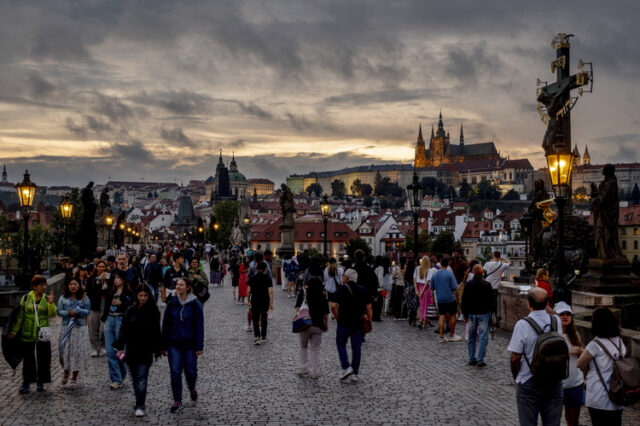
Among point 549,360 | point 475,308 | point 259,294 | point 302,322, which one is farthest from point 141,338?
point 475,308

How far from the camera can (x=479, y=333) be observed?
11.0 metres

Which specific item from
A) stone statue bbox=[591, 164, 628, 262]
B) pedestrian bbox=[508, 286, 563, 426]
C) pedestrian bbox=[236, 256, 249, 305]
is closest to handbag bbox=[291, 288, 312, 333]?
pedestrian bbox=[508, 286, 563, 426]

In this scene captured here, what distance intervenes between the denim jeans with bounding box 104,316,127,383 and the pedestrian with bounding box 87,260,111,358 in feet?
2.50

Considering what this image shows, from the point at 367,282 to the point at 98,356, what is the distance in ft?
15.5

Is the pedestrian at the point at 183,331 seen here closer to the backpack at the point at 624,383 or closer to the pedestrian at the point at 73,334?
the pedestrian at the point at 73,334

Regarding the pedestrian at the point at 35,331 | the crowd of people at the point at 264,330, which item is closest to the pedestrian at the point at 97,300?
the crowd of people at the point at 264,330

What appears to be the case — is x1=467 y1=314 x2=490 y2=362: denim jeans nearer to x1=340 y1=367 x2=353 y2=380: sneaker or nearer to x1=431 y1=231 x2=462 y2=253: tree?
x1=340 y1=367 x2=353 y2=380: sneaker

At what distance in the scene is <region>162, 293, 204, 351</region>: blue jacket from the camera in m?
Answer: 8.25

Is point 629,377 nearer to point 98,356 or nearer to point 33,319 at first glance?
point 33,319

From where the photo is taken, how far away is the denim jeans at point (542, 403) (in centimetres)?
591

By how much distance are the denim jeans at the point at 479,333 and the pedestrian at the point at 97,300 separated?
221 inches

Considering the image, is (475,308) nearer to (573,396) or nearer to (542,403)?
(573,396)

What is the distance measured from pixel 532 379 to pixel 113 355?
574cm

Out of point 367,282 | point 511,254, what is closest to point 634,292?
point 367,282
